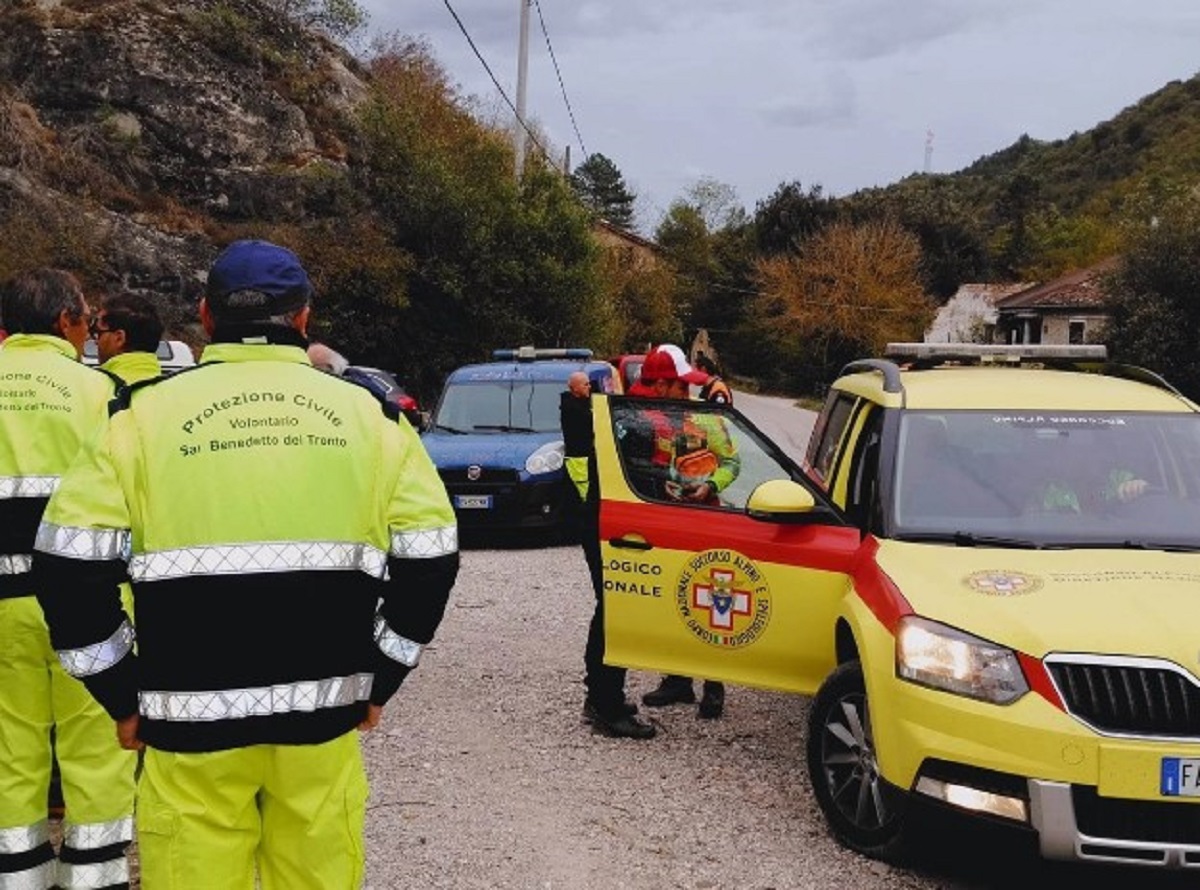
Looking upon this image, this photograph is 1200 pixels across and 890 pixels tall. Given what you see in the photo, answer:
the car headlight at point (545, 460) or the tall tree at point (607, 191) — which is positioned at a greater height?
the tall tree at point (607, 191)

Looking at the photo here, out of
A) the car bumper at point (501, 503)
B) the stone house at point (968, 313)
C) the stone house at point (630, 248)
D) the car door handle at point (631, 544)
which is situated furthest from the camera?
the stone house at point (968, 313)

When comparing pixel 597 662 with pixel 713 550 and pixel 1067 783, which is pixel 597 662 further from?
pixel 1067 783

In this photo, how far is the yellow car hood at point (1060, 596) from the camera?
152 inches

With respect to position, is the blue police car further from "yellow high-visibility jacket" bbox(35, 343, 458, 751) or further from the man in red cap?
"yellow high-visibility jacket" bbox(35, 343, 458, 751)

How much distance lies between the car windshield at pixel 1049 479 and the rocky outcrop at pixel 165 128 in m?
20.6

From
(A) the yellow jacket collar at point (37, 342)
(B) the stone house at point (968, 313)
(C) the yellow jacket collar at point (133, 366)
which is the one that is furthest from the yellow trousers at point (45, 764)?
(B) the stone house at point (968, 313)

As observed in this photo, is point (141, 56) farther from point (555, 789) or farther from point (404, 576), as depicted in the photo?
point (404, 576)

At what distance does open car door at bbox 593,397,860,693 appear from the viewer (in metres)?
5.09

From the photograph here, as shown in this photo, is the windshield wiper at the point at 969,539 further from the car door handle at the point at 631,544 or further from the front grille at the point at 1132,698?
the car door handle at the point at 631,544

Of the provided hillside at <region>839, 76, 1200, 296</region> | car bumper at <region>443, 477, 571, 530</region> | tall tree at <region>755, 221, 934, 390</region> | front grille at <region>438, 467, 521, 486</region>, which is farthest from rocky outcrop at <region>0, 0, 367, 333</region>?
hillside at <region>839, 76, 1200, 296</region>

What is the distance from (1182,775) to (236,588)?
2.89m

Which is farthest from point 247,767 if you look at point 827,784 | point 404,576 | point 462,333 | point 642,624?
point 462,333

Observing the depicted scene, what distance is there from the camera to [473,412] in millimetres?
12781

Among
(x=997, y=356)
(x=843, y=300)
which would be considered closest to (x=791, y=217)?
(x=843, y=300)
